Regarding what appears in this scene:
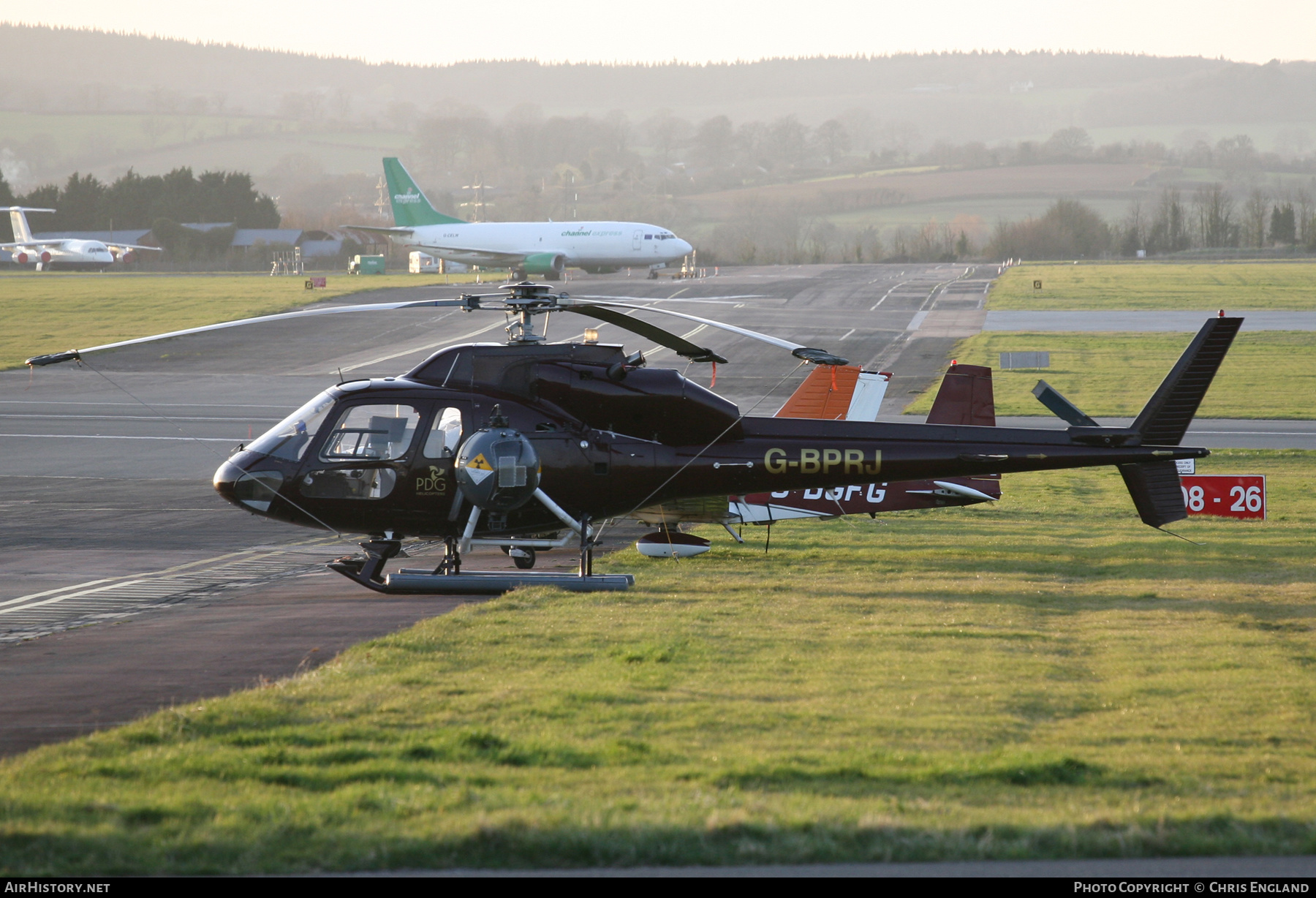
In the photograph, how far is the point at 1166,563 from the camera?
16.9 meters

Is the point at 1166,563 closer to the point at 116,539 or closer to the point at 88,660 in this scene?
the point at 88,660

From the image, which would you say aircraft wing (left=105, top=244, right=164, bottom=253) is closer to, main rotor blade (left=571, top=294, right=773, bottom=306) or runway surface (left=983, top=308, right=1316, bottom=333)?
main rotor blade (left=571, top=294, right=773, bottom=306)

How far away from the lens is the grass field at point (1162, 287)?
75125 millimetres

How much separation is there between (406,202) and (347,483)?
78.8 m

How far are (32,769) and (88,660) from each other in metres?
4.41

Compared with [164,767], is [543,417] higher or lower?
higher

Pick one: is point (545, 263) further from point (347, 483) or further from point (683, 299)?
point (347, 483)

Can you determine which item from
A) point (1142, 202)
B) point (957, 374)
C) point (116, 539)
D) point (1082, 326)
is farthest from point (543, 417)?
point (1142, 202)

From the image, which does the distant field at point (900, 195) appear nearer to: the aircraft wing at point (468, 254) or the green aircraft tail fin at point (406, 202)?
the green aircraft tail fin at point (406, 202)

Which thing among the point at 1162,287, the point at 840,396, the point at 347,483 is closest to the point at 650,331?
the point at 347,483

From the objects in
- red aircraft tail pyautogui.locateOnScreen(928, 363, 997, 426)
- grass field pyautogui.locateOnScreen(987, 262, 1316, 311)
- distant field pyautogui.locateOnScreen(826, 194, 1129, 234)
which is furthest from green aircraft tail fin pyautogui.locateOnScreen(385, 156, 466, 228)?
distant field pyautogui.locateOnScreen(826, 194, 1129, 234)

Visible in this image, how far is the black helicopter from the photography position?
49.1 feet

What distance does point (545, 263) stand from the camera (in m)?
86.4

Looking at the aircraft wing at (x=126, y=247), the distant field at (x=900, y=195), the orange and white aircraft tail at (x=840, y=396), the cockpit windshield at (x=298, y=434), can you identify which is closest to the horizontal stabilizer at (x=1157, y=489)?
the orange and white aircraft tail at (x=840, y=396)
